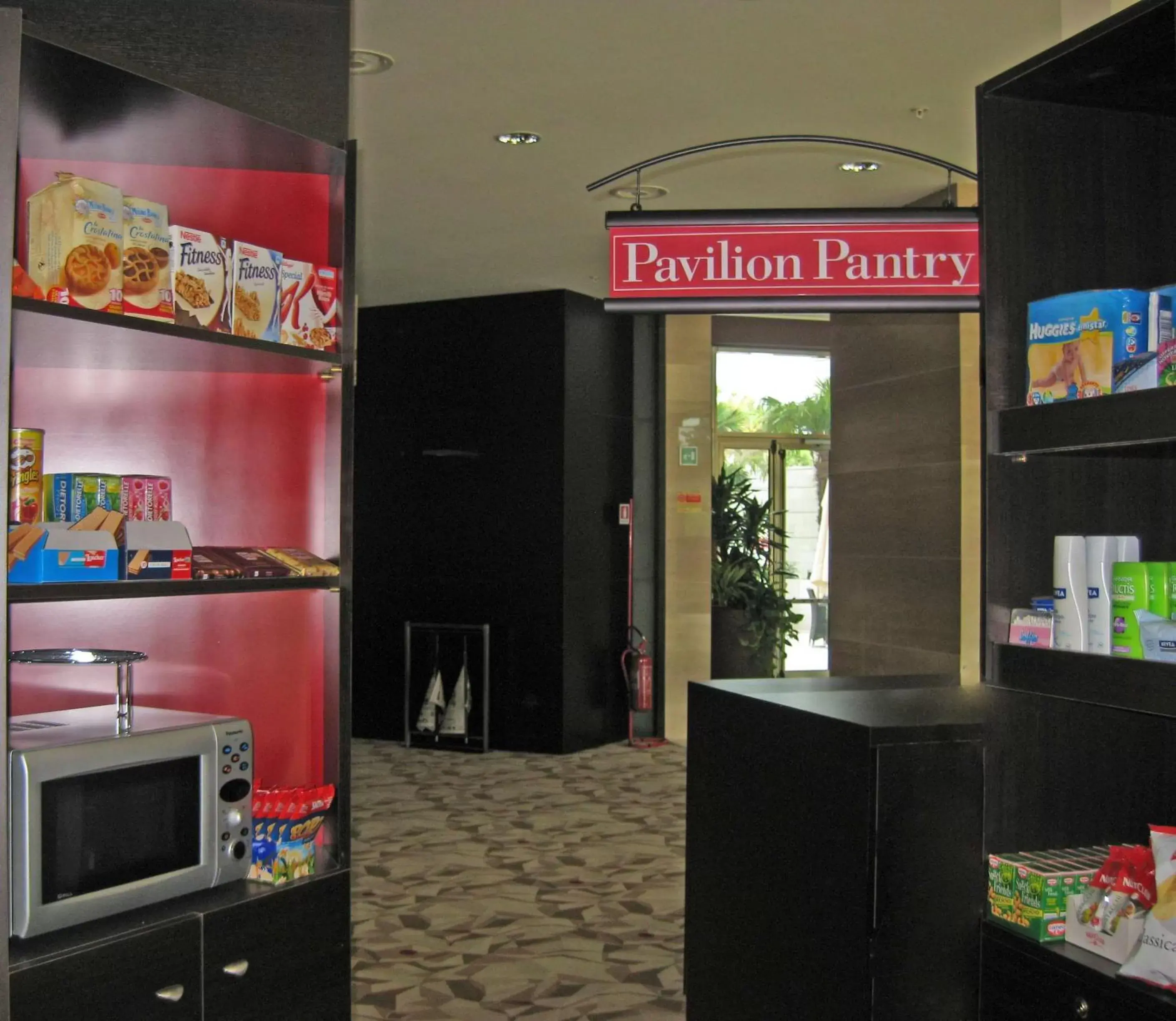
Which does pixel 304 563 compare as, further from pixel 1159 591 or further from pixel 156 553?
pixel 1159 591

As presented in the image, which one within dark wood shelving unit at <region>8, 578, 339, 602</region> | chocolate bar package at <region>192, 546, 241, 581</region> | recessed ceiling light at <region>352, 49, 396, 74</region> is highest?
recessed ceiling light at <region>352, 49, 396, 74</region>

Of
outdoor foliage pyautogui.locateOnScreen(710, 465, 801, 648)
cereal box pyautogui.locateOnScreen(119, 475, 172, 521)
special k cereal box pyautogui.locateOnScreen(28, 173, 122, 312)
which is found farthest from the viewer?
outdoor foliage pyautogui.locateOnScreen(710, 465, 801, 648)

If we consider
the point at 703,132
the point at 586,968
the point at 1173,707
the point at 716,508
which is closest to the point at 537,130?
the point at 703,132

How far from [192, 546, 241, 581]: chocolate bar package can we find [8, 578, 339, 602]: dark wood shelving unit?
0.05 feet

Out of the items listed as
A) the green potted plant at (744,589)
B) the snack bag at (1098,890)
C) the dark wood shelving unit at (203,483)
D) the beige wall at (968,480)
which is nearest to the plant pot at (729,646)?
the green potted plant at (744,589)

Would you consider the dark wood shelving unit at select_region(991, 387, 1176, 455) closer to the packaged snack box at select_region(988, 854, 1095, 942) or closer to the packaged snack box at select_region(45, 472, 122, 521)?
the packaged snack box at select_region(988, 854, 1095, 942)

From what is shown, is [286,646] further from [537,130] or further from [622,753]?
[622,753]

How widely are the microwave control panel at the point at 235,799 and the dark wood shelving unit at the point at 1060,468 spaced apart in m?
1.27

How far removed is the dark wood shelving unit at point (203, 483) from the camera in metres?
1.85

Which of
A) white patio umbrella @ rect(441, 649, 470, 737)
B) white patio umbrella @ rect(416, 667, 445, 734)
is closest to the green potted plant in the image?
white patio umbrella @ rect(441, 649, 470, 737)

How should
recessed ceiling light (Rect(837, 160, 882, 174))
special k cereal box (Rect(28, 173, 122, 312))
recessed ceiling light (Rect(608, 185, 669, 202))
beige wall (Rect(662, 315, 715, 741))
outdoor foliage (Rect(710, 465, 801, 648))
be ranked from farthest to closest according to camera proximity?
outdoor foliage (Rect(710, 465, 801, 648)) → beige wall (Rect(662, 315, 715, 741)) → recessed ceiling light (Rect(608, 185, 669, 202)) → recessed ceiling light (Rect(837, 160, 882, 174)) → special k cereal box (Rect(28, 173, 122, 312))

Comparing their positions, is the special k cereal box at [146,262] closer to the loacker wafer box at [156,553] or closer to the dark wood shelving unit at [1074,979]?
the loacker wafer box at [156,553]

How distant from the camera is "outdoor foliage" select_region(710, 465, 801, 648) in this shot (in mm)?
9508

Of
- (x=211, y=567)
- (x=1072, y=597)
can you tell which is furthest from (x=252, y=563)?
(x=1072, y=597)
